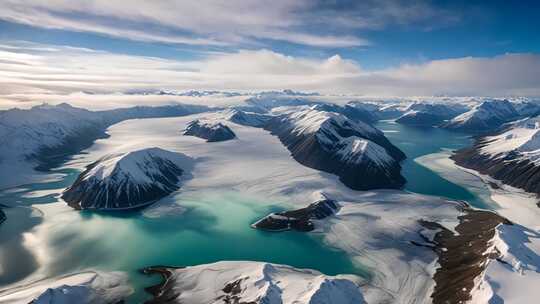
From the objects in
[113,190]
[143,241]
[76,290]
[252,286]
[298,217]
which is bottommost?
[143,241]

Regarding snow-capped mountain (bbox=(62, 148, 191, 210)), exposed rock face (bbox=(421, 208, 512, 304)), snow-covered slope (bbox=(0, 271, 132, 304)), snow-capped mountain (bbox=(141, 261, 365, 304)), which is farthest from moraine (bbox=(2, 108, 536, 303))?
exposed rock face (bbox=(421, 208, 512, 304))

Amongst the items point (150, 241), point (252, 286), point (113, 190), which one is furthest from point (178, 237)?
point (113, 190)

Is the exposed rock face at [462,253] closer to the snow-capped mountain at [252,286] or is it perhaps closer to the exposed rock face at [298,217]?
the snow-capped mountain at [252,286]

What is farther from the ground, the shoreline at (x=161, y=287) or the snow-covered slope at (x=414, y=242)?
the snow-covered slope at (x=414, y=242)

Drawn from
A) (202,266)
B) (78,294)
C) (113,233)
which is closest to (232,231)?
(202,266)

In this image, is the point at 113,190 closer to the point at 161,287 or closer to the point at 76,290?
the point at 76,290

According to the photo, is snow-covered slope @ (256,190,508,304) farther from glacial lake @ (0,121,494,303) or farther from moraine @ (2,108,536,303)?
glacial lake @ (0,121,494,303)

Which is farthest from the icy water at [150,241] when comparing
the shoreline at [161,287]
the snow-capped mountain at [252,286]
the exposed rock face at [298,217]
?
the snow-capped mountain at [252,286]
